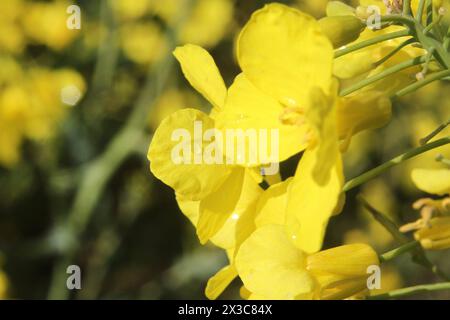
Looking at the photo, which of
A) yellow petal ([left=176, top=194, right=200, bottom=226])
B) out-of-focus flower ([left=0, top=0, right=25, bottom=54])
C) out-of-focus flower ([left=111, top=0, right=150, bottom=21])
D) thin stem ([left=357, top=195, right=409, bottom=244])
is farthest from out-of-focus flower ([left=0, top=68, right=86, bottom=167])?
thin stem ([left=357, top=195, right=409, bottom=244])

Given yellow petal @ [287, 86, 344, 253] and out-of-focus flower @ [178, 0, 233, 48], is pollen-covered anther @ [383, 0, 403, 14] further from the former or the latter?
out-of-focus flower @ [178, 0, 233, 48]

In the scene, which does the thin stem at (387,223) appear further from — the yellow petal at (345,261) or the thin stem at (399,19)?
the thin stem at (399,19)

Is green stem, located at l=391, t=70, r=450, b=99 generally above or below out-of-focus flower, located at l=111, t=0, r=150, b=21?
below

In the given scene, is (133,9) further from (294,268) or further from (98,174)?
(294,268)

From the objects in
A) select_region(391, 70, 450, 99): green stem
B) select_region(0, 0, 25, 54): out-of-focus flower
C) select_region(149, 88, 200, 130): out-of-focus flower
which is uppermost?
select_region(0, 0, 25, 54): out-of-focus flower

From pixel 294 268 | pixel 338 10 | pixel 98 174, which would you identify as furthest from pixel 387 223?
pixel 98 174
